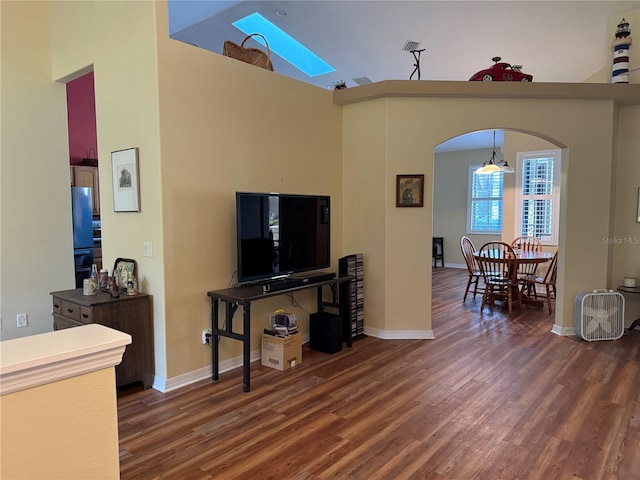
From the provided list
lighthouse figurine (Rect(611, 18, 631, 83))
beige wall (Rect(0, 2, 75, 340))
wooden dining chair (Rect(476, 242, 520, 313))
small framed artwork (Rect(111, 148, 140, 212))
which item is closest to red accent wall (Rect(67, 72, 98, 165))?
beige wall (Rect(0, 2, 75, 340))

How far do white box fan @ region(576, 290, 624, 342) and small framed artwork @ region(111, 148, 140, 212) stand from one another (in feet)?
14.7

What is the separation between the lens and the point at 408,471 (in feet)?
7.31

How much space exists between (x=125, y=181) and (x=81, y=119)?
3.27m

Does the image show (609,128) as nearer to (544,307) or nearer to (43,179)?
(544,307)

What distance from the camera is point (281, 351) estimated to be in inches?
142

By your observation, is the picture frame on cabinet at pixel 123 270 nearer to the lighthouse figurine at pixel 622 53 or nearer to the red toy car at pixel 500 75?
the red toy car at pixel 500 75

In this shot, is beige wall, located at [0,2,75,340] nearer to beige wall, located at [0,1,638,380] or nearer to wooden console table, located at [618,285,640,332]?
beige wall, located at [0,1,638,380]

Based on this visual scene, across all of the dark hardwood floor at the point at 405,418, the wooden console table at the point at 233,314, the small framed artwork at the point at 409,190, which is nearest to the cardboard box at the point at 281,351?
the dark hardwood floor at the point at 405,418

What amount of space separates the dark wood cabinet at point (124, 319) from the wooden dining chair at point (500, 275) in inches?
171

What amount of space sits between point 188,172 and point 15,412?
8.32 ft

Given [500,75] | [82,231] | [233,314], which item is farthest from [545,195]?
[82,231]

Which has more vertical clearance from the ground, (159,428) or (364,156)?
(364,156)

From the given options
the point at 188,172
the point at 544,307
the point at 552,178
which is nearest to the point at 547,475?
the point at 188,172

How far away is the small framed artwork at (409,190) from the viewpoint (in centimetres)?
436
